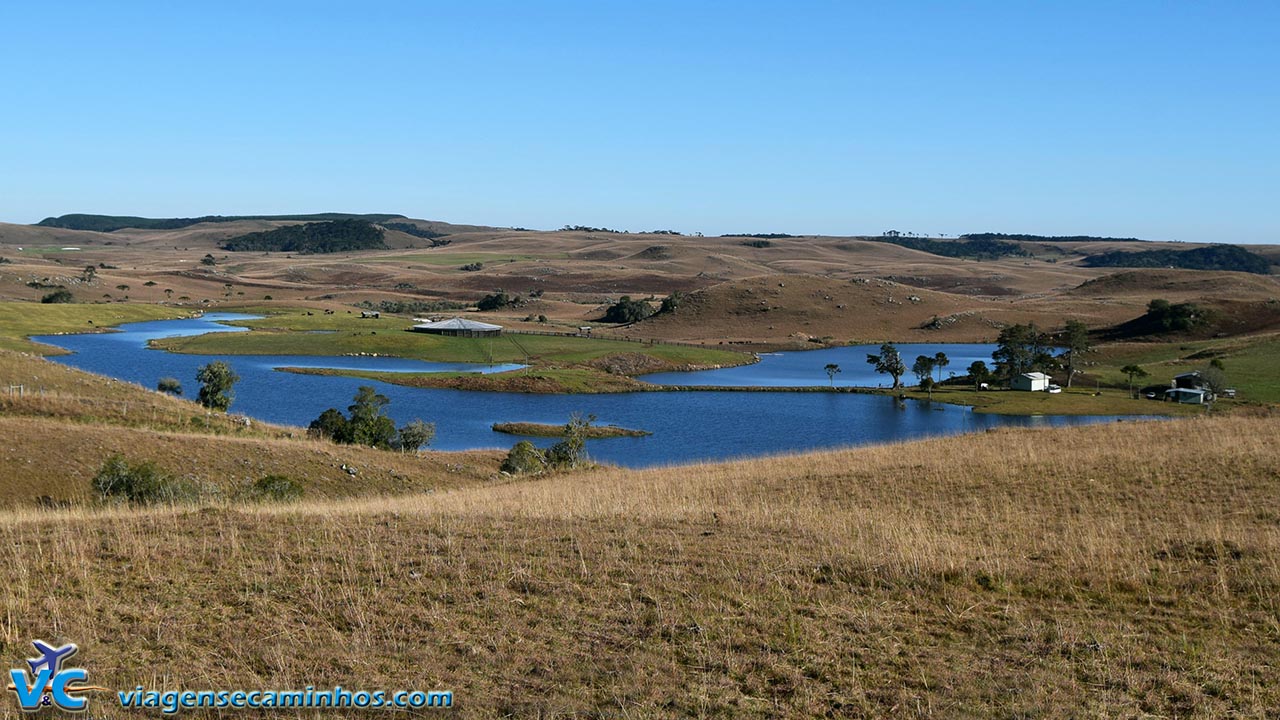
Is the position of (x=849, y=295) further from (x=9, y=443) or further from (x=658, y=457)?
(x=9, y=443)

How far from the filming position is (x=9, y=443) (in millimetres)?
30672

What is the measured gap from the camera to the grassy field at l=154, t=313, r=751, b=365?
107 m

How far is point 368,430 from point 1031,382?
6339cm

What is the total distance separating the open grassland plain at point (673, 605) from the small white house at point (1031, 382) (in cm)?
7428

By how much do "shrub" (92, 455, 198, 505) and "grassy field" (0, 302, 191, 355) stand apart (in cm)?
7071

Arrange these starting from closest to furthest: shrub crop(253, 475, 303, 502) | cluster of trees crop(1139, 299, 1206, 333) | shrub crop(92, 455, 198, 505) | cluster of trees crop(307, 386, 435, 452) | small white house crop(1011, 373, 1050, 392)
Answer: shrub crop(92, 455, 198, 505) → shrub crop(253, 475, 303, 502) → cluster of trees crop(307, 386, 435, 452) → small white house crop(1011, 373, 1050, 392) → cluster of trees crop(1139, 299, 1206, 333)

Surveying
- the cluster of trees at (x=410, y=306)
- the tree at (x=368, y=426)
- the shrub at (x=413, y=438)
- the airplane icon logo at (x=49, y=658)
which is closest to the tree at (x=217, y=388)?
the tree at (x=368, y=426)

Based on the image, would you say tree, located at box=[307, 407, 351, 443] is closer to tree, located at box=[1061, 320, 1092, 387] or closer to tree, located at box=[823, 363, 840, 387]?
tree, located at box=[823, 363, 840, 387]

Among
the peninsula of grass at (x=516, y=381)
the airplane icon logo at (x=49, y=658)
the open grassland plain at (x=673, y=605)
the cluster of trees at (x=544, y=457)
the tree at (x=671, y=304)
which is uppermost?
A: the tree at (x=671, y=304)

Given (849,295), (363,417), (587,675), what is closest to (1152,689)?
(587,675)

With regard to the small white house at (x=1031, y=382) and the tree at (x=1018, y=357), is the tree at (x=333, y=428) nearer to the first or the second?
the small white house at (x=1031, y=382)

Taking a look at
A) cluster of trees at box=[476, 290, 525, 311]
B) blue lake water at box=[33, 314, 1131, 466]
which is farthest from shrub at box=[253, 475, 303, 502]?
cluster of trees at box=[476, 290, 525, 311]

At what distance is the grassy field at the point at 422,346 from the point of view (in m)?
107

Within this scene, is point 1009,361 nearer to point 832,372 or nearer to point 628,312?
point 832,372
